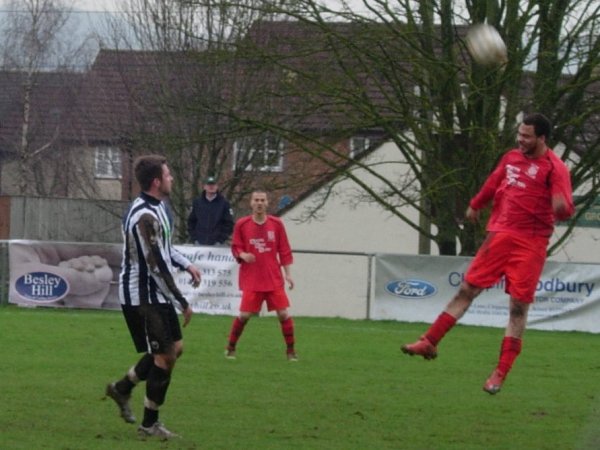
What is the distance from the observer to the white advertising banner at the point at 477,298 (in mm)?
22062

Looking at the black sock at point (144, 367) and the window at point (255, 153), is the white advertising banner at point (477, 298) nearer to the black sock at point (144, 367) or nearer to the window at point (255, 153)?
the window at point (255, 153)

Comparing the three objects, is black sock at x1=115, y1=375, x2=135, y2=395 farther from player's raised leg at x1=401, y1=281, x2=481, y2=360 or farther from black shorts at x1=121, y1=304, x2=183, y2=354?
player's raised leg at x1=401, y1=281, x2=481, y2=360

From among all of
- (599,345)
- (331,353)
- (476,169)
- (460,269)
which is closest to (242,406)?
(331,353)

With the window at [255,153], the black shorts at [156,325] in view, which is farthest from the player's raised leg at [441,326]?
the window at [255,153]

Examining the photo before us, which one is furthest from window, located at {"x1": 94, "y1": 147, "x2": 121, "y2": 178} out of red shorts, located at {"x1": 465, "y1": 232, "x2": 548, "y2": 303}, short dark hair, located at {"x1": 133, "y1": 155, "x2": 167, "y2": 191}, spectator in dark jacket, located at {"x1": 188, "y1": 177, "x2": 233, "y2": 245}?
short dark hair, located at {"x1": 133, "y1": 155, "x2": 167, "y2": 191}

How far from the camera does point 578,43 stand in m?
25.8

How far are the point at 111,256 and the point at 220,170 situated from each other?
11.0m

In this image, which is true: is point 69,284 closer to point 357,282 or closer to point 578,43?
point 357,282

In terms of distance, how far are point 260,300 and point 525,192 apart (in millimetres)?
5805

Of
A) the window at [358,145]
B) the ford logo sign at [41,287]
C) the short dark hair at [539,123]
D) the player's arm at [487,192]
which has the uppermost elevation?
the short dark hair at [539,123]

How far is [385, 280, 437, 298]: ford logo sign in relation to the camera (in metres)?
22.5

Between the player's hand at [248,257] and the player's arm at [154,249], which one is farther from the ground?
the player's arm at [154,249]

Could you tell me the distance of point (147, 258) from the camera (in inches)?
353

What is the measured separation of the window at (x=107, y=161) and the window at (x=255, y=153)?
20.3 feet
